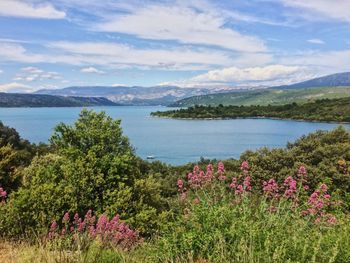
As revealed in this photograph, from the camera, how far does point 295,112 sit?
549ft

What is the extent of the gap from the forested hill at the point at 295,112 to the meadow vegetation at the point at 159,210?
128 m

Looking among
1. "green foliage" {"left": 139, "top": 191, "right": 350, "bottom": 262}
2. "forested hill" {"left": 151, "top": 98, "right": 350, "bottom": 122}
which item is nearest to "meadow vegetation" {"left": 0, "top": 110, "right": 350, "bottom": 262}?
"green foliage" {"left": 139, "top": 191, "right": 350, "bottom": 262}

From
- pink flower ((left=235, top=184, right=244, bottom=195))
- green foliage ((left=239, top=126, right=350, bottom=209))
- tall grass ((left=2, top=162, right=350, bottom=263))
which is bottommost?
green foliage ((left=239, top=126, right=350, bottom=209))

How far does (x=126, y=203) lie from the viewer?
43.0ft

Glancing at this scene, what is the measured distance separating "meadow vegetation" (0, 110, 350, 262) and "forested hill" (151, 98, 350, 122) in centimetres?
12776

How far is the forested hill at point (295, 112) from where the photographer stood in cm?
14768

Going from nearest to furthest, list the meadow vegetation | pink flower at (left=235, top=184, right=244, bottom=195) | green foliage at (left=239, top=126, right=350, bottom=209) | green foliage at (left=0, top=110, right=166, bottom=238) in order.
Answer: the meadow vegetation → pink flower at (left=235, top=184, right=244, bottom=195) → green foliage at (left=0, top=110, right=166, bottom=238) → green foliage at (left=239, top=126, right=350, bottom=209)

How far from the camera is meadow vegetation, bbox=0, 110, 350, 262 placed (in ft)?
15.5

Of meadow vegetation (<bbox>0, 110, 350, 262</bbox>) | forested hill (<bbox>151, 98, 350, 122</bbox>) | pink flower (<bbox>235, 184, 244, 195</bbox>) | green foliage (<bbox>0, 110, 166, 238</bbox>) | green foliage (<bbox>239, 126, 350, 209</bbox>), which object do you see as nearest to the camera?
meadow vegetation (<bbox>0, 110, 350, 262</bbox>)

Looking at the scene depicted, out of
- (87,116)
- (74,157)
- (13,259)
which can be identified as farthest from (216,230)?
(87,116)

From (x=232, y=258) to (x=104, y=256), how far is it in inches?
62.4

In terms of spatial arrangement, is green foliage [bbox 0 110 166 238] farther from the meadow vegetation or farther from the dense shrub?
the dense shrub

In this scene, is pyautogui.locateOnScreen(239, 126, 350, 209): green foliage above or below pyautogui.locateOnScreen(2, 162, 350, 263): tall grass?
below

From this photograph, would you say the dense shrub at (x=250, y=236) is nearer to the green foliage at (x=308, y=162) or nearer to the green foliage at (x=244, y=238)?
the green foliage at (x=244, y=238)
